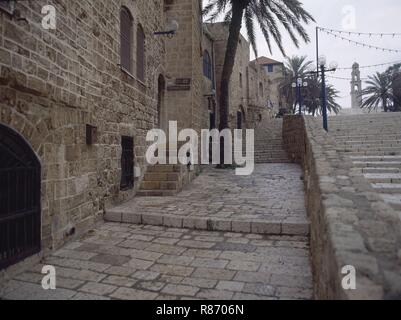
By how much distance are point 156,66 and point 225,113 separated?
479 centimetres

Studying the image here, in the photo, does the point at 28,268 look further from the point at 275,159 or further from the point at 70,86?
the point at 275,159

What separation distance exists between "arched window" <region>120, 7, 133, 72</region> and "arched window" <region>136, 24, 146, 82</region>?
425mm

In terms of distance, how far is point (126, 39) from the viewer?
6.91 m

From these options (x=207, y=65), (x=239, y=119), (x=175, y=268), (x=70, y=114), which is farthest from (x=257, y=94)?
(x=175, y=268)

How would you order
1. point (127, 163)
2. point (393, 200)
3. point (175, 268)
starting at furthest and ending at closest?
point (127, 163)
point (393, 200)
point (175, 268)

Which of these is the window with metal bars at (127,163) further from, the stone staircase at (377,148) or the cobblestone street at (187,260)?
the stone staircase at (377,148)

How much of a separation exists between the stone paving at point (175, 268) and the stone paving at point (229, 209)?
0.19 meters

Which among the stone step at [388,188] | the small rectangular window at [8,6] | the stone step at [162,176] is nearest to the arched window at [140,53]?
the stone step at [162,176]

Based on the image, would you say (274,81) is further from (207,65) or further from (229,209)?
(229,209)

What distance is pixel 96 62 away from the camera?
5.40 metres

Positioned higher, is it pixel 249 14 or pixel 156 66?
pixel 249 14

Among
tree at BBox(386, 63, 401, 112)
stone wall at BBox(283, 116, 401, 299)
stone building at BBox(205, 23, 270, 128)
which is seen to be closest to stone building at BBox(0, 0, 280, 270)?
stone wall at BBox(283, 116, 401, 299)

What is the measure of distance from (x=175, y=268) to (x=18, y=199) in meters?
1.96

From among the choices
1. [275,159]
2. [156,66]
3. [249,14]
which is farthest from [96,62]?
[275,159]
